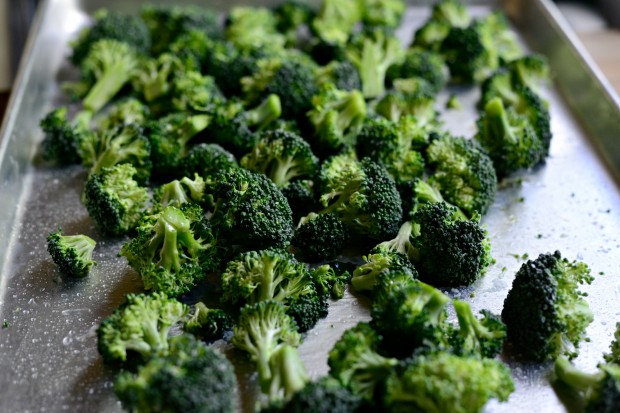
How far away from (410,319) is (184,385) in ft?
1.65

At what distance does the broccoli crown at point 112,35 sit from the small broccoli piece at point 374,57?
81 centimetres

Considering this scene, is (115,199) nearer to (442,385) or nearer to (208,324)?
(208,324)

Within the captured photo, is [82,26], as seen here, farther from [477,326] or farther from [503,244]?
[477,326]

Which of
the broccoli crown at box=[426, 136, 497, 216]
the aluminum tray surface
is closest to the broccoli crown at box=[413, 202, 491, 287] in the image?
the aluminum tray surface

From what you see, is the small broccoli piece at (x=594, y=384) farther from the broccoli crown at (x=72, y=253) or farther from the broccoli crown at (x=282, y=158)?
the broccoli crown at (x=72, y=253)

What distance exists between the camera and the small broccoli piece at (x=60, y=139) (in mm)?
2416

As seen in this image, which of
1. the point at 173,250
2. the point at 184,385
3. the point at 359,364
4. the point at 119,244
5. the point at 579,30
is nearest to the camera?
the point at 184,385

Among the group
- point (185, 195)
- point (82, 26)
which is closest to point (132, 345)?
point (185, 195)

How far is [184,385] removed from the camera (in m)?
1.44

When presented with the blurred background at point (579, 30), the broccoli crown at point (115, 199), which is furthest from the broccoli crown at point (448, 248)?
the blurred background at point (579, 30)

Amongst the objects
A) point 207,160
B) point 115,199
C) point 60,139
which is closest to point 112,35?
point 60,139

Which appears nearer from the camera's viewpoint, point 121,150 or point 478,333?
point 478,333

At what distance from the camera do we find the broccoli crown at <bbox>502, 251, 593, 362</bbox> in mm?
1711

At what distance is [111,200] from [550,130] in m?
1.39
